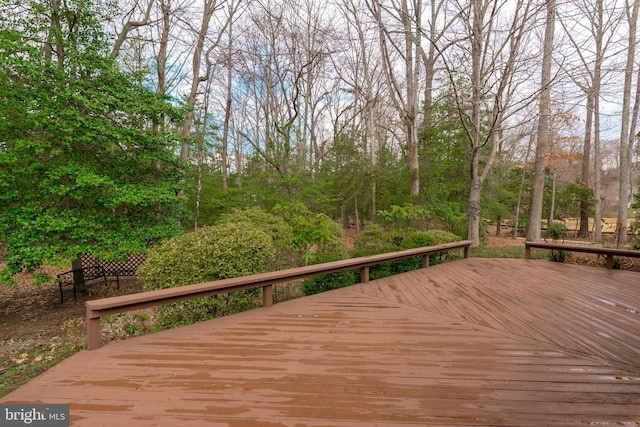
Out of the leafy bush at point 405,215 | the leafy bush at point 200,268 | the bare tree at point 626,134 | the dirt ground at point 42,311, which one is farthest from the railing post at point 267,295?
the bare tree at point 626,134

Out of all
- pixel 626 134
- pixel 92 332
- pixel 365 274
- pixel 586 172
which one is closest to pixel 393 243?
pixel 365 274

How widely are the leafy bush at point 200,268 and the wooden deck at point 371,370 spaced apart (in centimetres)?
75

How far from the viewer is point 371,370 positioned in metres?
1.99

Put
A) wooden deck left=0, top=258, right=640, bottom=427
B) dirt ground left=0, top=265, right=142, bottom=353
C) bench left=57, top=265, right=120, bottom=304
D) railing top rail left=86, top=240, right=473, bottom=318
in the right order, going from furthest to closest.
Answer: bench left=57, top=265, right=120, bottom=304
dirt ground left=0, top=265, right=142, bottom=353
railing top rail left=86, top=240, right=473, bottom=318
wooden deck left=0, top=258, right=640, bottom=427

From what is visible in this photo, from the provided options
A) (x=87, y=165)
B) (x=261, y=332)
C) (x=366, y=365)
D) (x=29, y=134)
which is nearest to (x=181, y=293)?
(x=261, y=332)

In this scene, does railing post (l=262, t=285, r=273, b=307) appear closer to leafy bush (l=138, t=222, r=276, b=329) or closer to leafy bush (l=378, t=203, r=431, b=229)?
leafy bush (l=138, t=222, r=276, b=329)

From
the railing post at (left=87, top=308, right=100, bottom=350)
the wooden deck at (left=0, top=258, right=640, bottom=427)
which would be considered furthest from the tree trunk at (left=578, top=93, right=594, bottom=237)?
the railing post at (left=87, top=308, right=100, bottom=350)

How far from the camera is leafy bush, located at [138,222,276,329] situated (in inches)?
139

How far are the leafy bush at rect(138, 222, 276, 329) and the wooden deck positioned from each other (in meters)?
0.75

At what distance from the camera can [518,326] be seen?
9.25ft

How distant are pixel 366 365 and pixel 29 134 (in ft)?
23.2

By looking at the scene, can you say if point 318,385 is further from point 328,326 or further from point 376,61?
point 376,61

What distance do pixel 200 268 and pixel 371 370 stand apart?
254cm

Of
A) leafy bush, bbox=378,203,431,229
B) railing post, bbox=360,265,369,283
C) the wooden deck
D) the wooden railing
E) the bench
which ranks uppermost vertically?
leafy bush, bbox=378,203,431,229
